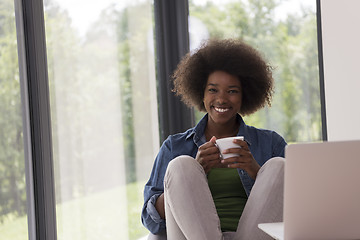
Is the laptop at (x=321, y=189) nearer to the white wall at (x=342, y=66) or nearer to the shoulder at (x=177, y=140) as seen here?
the shoulder at (x=177, y=140)

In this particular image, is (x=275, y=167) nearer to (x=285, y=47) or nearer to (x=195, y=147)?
(x=195, y=147)

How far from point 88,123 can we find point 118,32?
26.7 inches

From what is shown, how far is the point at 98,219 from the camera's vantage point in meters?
2.97

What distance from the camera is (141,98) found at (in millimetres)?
3465

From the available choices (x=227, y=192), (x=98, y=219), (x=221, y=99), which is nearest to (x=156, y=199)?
(x=227, y=192)

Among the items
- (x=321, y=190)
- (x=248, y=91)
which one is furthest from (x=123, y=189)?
(x=321, y=190)

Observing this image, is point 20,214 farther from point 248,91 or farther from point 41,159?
point 248,91

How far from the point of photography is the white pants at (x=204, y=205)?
182cm

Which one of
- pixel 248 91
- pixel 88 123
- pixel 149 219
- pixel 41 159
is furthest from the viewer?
A: pixel 88 123

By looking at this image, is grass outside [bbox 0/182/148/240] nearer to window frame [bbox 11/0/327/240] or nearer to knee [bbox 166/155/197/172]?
window frame [bbox 11/0/327/240]

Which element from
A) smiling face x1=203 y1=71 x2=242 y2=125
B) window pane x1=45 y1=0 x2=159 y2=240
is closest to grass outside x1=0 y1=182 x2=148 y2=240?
window pane x1=45 y1=0 x2=159 y2=240

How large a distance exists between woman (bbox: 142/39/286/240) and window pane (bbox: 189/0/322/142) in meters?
0.66

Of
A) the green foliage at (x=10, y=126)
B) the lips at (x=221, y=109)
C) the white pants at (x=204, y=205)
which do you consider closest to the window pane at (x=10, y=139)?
the green foliage at (x=10, y=126)

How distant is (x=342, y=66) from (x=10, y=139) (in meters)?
1.77
